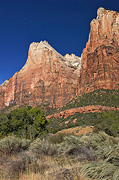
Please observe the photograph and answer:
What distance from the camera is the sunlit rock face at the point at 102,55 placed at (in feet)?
177

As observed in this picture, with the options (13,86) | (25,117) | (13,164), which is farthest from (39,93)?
(13,164)

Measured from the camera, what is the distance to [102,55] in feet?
188

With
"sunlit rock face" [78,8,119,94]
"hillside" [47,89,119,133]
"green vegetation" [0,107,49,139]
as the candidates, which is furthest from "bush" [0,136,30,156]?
"sunlit rock face" [78,8,119,94]

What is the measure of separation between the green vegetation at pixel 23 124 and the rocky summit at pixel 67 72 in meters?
37.6

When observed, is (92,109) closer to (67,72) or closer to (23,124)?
(23,124)

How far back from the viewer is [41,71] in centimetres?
8312

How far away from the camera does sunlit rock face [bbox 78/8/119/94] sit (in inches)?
2124

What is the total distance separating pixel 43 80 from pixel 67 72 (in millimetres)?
14780

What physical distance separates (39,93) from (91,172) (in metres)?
76.0

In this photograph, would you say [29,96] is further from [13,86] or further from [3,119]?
[3,119]

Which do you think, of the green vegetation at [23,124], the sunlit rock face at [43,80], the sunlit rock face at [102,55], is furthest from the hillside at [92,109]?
the sunlit rock face at [43,80]

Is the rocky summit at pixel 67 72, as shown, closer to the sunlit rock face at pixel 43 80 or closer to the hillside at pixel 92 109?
the sunlit rock face at pixel 43 80

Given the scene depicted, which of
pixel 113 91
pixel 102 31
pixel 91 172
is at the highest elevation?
pixel 102 31

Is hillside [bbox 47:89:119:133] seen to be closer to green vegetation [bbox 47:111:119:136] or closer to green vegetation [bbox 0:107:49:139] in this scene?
green vegetation [bbox 47:111:119:136]
